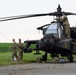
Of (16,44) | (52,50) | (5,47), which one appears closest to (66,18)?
(52,50)

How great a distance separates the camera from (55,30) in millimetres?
26781

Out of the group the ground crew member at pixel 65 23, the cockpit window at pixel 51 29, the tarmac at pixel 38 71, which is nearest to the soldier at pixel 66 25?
the ground crew member at pixel 65 23

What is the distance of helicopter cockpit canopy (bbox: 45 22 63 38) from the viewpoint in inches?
1046

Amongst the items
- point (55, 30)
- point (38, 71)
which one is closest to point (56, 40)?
point (55, 30)

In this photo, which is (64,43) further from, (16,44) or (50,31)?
(16,44)

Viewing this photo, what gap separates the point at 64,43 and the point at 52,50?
1.14 metres

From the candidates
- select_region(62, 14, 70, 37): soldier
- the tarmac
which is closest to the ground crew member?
select_region(62, 14, 70, 37): soldier

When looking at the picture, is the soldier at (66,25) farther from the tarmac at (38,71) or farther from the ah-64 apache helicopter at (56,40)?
the tarmac at (38,71)

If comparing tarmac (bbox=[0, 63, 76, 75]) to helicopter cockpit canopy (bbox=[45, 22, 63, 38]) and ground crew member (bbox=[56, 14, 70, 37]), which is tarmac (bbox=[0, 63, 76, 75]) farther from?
ground crew member (bbox=[56, 14, 70, 37])

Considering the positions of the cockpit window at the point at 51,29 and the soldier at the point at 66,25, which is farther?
the soldier at the point at 66,25

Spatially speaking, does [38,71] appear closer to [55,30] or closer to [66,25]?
[55,30]

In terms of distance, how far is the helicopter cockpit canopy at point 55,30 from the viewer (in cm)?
2657

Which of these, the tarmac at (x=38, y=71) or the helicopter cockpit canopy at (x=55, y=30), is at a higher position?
the helicopter cockpit canopy at (x=55, y=30)

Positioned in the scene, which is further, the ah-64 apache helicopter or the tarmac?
the ah-64 apache helicopter
